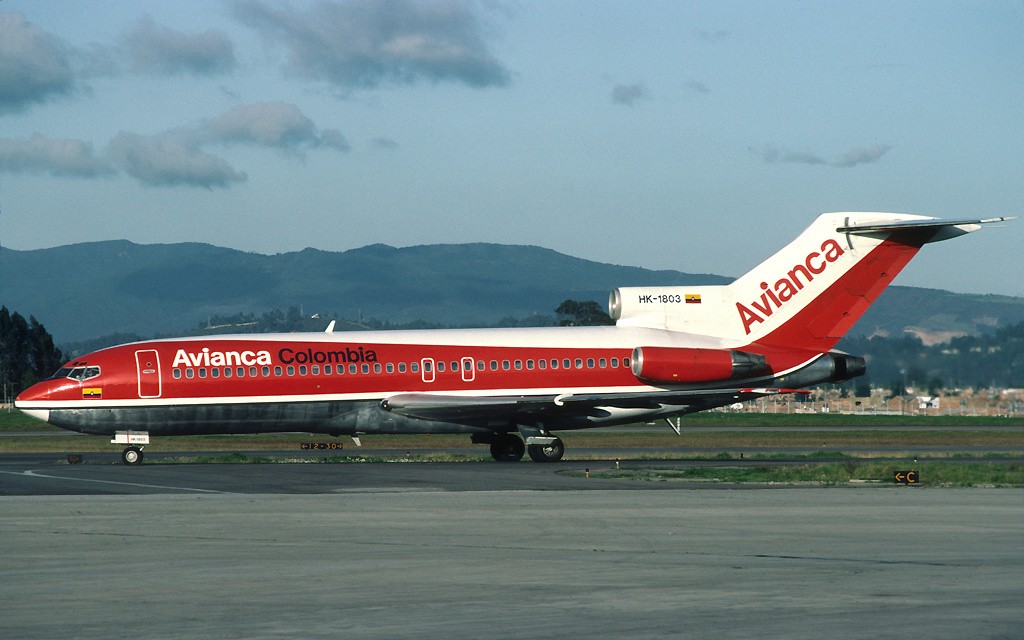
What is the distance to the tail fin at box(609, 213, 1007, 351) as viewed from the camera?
4559 centimetres

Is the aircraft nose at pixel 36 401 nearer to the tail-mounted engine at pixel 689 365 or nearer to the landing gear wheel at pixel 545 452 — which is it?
the landing gear wheel at pixel 545 452

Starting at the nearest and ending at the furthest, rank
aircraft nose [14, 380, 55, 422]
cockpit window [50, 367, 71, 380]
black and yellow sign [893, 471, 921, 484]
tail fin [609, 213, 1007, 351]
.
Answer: black and yellow sign [893, 471, 921, 484], aircraft nose [14, 380, 55, 422], cockpit window [50, 367, 71, 380], tail fin [609, 213, 1007, 351]

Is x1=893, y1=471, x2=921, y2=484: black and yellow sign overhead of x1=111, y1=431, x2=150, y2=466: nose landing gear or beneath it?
beneath

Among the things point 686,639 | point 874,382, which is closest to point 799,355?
point 874,382

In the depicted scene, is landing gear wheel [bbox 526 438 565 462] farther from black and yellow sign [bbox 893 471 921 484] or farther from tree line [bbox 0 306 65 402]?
tree line [bbox 0 306 65 402]

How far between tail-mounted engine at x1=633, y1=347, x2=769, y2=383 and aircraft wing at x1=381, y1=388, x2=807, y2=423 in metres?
0.50

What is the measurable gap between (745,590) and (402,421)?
1115 inches

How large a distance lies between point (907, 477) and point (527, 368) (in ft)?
51.0

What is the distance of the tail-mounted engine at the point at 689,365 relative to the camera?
1727 inches

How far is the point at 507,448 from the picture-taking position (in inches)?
1777

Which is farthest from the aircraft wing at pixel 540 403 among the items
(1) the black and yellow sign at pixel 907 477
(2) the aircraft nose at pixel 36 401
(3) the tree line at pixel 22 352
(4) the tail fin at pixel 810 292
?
(3) the tree line at pixel 22 352

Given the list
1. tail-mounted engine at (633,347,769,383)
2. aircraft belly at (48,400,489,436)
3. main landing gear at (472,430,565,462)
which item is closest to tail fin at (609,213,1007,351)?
tail-mounted engine at (633,347,769,383)

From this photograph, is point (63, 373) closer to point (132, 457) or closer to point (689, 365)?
point (132, 457)

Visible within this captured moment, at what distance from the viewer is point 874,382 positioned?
1532 inches
